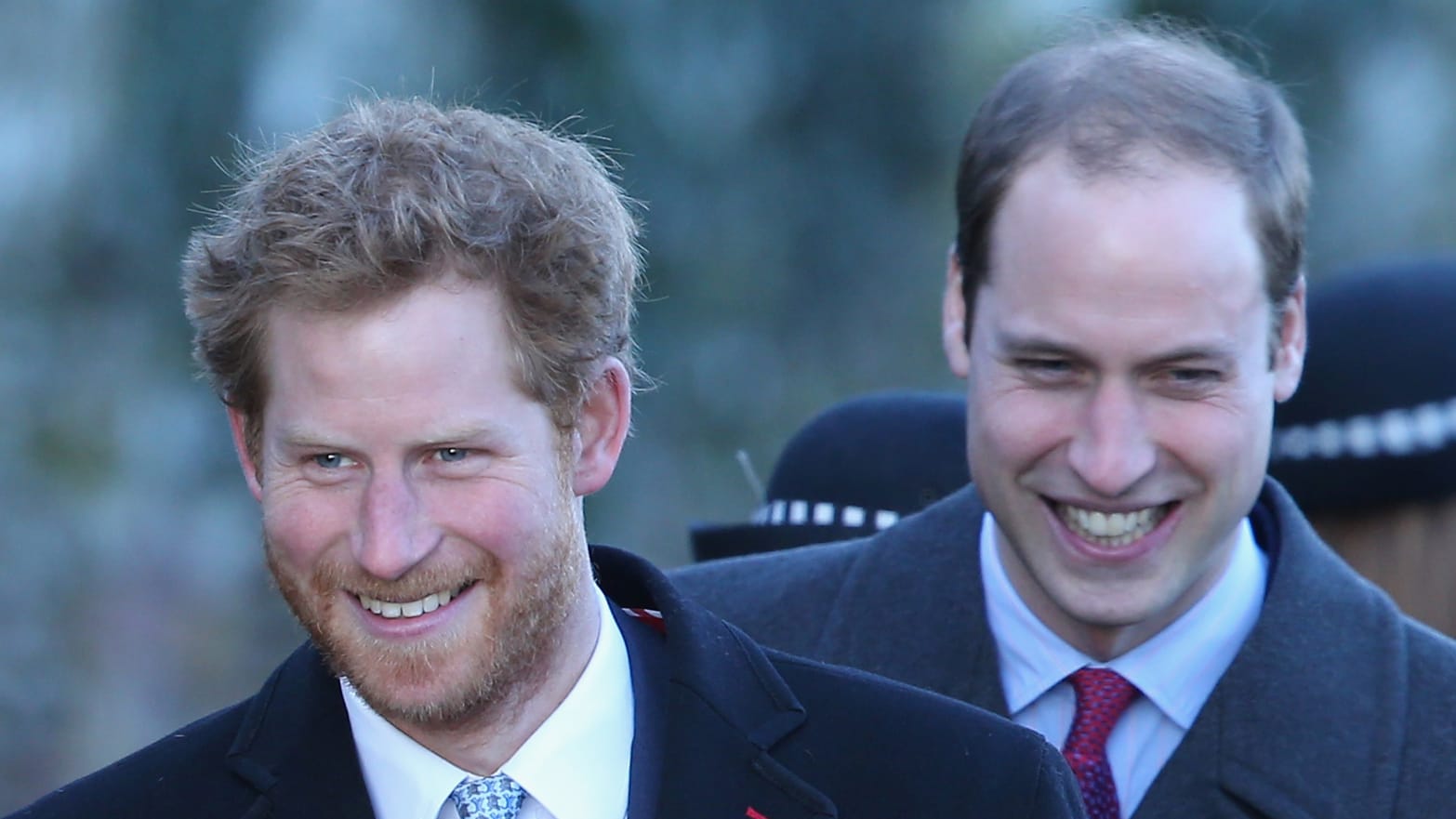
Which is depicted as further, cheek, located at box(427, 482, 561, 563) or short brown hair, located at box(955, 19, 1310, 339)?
short brown hair, located at box(955, 19, 1310, 339)

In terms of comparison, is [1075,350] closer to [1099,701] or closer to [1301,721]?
[1099,701]

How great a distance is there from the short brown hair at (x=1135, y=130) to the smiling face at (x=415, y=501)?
0.89 meters

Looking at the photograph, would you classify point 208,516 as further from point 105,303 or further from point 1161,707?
point 1161,707

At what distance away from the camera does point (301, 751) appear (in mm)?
2547

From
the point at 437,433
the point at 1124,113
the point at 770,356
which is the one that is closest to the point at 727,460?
the point at 770,356

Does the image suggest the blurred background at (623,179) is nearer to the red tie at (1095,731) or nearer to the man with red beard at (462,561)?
the red tie at (1095,731)

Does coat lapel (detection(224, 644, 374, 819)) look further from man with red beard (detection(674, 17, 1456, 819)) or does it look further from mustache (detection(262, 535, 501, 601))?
man with red beard (detection(674, 17, 1456, 819))

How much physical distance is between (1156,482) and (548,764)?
3.05 feet

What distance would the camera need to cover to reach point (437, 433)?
2.40m

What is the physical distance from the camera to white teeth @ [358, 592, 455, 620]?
2.45 m

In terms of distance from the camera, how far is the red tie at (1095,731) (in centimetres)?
297

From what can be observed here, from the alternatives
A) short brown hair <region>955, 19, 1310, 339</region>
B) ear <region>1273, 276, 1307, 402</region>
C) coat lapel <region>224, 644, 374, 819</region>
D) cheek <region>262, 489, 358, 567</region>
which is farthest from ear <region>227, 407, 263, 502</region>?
ear <region>1273, 276, 1307, 402</region>

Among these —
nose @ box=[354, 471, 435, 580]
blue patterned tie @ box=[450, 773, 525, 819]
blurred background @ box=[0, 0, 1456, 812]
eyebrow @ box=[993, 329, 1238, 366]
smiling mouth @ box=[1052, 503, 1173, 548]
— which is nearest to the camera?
nose @ box=[354, 471, 435, 580]

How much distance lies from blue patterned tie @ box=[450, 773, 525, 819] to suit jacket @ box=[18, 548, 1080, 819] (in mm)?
113
